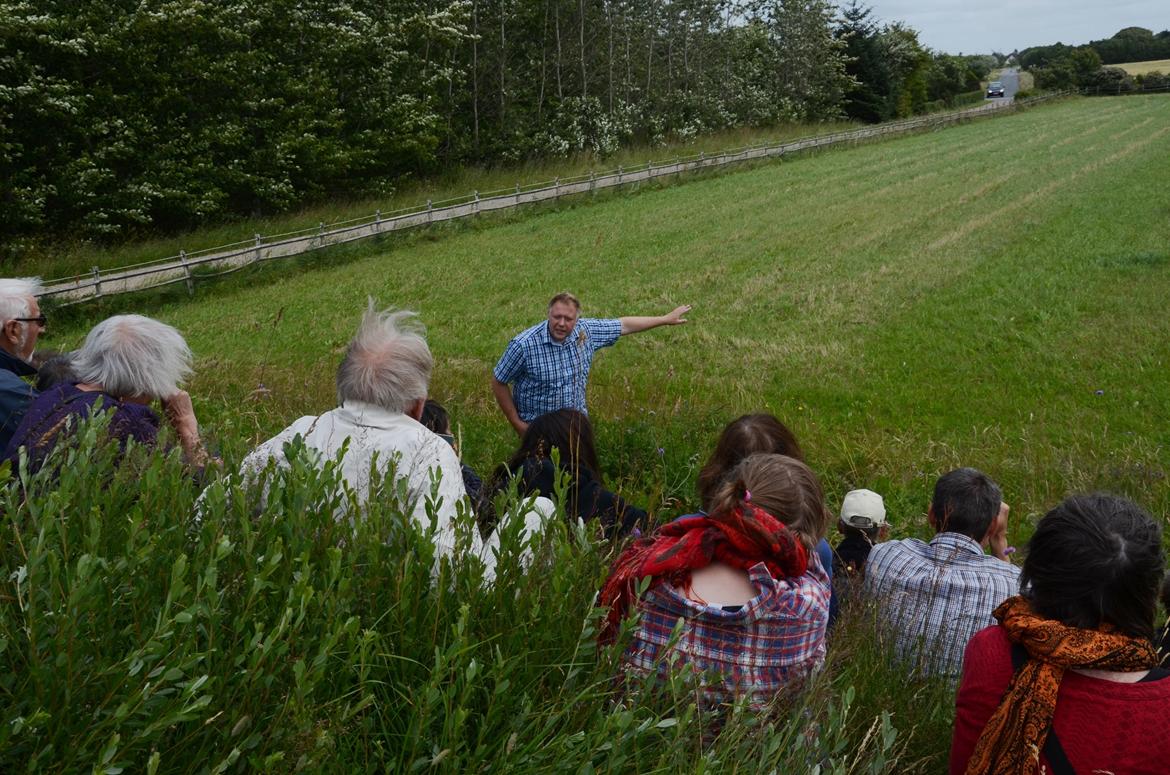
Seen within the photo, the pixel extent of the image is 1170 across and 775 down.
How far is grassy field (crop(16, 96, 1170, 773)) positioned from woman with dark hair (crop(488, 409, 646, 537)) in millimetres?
383

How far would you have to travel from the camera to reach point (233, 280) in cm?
2334

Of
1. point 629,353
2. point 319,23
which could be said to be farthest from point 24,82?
point 629,353

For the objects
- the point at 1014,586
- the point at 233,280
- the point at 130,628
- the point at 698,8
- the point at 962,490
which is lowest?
the point at 233,280

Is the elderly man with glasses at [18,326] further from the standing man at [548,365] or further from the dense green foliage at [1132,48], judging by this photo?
the dense green foliage at [1132,48]

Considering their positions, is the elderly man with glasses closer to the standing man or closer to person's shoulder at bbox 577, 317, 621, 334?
the standing man

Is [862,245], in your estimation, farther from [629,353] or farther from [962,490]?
[962,490]

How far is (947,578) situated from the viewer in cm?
409

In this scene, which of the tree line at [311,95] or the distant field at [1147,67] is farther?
the distant field at [1147,67]

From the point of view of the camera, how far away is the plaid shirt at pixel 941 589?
12.6 ft

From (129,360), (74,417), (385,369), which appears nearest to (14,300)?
(129,360)

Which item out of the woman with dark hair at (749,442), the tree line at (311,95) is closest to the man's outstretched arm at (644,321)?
the woman with dark hair at (749,442)

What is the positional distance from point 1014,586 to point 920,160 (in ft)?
120

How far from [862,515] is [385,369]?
2497 millimetres

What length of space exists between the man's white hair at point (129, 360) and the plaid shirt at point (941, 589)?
3.15 metres
